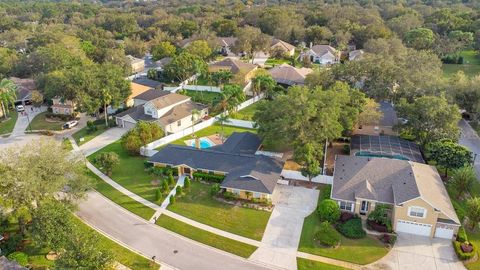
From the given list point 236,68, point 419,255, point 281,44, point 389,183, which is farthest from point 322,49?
point 419,255

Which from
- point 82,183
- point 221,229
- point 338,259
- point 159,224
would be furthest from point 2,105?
point 338,259

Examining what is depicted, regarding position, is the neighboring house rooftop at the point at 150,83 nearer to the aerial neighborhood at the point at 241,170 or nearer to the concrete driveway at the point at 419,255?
the aerial neighborhood at the point at 241,170

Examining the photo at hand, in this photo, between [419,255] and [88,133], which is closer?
[419,255]

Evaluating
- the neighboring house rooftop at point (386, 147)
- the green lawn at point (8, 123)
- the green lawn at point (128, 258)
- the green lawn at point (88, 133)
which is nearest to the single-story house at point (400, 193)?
the neighboring house rooftop at point (386, 147)

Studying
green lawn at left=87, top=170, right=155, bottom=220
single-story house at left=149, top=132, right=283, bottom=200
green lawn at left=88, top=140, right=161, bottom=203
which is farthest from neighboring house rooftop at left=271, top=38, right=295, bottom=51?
green lawn at left=87, top=170, right=155, bottom=220

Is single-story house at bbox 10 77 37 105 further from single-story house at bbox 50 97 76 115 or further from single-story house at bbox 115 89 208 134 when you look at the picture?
single-story house at bbox 115 89 208 134

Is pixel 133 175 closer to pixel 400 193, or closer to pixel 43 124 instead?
pixel 43 124

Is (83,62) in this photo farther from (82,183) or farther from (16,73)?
(82,183)

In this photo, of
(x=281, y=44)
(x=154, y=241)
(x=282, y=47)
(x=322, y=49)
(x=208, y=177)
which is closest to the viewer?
(x=154, y=241)
